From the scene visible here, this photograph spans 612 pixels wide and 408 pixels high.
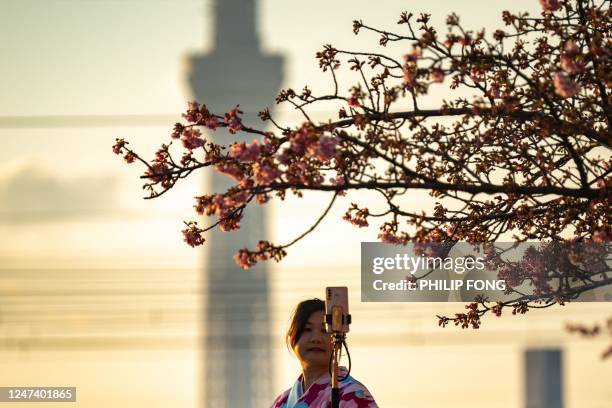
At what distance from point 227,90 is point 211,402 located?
15.7m

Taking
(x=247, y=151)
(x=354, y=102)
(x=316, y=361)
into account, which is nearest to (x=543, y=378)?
(x=354, y=102)

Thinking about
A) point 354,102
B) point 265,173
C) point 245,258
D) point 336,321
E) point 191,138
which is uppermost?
point 354,102

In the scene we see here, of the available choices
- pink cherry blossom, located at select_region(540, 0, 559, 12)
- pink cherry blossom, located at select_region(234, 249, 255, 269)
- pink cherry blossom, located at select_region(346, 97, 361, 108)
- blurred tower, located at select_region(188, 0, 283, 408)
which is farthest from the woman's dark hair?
blurred tower, located at select_region(188, 0, 283, 408)

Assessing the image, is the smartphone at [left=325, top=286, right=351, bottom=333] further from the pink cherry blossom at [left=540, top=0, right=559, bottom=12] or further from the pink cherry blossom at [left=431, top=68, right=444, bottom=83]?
the pink cherry blossom at [left=540, top=0, right=559, bottom=12]

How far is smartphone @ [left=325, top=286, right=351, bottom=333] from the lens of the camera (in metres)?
6.51

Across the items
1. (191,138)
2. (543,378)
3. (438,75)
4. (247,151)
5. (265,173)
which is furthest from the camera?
(543,378)

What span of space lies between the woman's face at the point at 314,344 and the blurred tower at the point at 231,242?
5114cm

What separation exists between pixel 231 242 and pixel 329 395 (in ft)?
210

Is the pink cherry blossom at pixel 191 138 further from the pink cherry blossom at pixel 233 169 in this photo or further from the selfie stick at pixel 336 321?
the selfie stick at pixel 336 321

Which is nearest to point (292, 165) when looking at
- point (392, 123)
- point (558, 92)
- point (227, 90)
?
point (392, 123)

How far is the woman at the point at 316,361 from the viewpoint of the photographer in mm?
6633

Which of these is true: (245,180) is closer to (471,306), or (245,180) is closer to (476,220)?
(476,220)

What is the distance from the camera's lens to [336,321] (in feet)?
21.4

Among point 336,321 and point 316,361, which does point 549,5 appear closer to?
point 336,321
